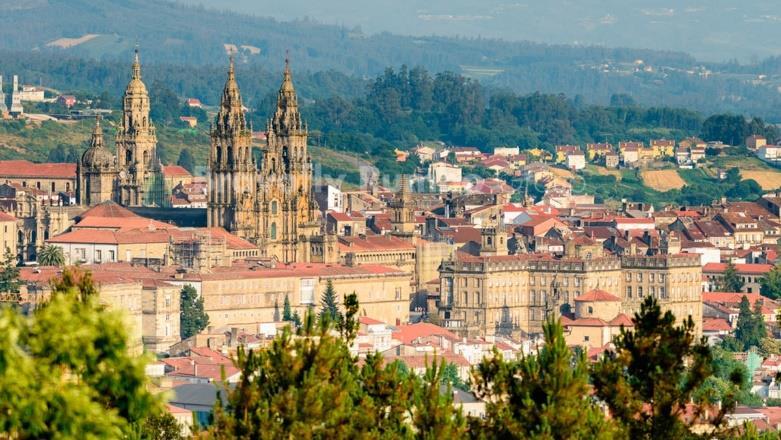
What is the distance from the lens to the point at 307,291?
83.6m

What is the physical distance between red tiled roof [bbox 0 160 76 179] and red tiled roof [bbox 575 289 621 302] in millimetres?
35975

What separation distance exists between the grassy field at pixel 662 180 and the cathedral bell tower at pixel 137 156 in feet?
174

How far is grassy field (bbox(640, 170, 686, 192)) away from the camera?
15638 centimetres

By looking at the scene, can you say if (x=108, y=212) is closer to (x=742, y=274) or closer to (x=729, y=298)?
(x=729, y=298)

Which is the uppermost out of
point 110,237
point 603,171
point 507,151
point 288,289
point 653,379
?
point 653,379

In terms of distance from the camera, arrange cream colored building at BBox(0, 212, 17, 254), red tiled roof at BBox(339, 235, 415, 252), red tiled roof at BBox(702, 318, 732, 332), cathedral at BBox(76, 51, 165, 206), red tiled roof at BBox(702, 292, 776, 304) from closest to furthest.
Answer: red tiled roof at BBox(702, 318, 732, 332), red tiled roof at BBox(702, 292, 776, 304), cream colored building at BBox(0, 212, 17, 254), red tiled roof at BBox(339, 235, 415, 252), cathedral at BBox(76, 51, 165, 206)

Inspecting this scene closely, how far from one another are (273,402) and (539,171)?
5228 inches

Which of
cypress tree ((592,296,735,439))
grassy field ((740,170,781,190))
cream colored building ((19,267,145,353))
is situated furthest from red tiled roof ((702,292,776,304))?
grassy field ((740,170,781,190))

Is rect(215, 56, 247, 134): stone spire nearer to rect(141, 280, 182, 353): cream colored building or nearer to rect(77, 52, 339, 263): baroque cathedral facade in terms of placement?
rect(77, 52, 339, 263): baroque cathedral facade

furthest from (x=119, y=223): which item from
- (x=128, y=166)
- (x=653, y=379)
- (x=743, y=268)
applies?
(x=653, y=379)

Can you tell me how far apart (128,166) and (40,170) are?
32.9 feet

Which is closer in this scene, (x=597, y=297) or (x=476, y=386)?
(x=476, y=386)

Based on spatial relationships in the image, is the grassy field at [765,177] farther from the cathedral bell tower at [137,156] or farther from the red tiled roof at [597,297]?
the red tiled roof at [597,297]

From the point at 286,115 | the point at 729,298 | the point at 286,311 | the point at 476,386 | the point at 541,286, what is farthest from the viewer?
the point at 286,115
